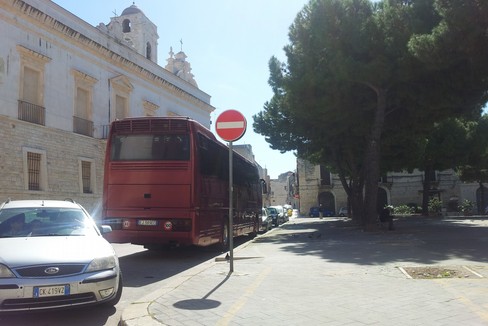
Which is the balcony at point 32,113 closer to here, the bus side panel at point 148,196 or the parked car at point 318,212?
the bus side panel at point 148,196

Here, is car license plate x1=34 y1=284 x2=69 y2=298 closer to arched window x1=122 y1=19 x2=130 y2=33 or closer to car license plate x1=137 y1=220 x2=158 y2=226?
car license plate x1=137 y1=220 x2=158 y2=226

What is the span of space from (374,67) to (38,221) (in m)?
15.4

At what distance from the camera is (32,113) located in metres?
24.4

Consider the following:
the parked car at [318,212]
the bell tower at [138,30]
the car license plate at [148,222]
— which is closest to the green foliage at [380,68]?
the car license plate at [148,222]

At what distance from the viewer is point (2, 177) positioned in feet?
72.4

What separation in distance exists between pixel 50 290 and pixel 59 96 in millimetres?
23330

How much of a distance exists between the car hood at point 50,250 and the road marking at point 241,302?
1763 millimetres

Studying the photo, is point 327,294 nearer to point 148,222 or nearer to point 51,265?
point 51,265

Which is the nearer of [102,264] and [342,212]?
[102,264]

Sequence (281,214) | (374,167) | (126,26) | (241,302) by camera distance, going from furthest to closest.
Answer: (126,26)
(281,214)
(374,167)
(241,302)

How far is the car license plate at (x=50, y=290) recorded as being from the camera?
528 centimetres

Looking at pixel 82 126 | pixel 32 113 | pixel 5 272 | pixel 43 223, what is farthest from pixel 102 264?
pixel 82 126

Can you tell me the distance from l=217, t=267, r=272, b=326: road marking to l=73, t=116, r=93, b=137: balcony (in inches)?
887

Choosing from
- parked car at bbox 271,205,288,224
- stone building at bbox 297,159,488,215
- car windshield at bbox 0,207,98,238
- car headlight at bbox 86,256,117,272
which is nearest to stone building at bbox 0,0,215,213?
parked car at bbox 271,205,288,224
